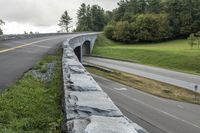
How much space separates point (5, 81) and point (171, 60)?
198 feet

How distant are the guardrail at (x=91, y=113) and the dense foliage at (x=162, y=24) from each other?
9713 cm

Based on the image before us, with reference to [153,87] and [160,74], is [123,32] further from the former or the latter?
[153,87]

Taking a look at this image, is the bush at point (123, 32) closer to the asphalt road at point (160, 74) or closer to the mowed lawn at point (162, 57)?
the mowed lawn at point (162, 57)

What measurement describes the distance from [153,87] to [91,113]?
138ft

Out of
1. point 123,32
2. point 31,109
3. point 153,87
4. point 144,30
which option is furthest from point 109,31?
point 31,109

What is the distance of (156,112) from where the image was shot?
106 ft

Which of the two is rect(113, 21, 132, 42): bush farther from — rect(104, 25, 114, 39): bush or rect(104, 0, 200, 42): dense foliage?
rect(104, 25, 114, 39): bush

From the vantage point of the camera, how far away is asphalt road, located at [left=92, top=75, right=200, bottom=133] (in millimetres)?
27438

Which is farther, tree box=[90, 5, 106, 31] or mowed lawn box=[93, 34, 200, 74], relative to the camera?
tree box=[90, 5, 106, 31]

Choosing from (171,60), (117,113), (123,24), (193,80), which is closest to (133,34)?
(123,24)

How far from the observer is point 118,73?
5672 cm

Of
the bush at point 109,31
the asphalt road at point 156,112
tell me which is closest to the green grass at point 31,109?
the asphalt road at point 156,112

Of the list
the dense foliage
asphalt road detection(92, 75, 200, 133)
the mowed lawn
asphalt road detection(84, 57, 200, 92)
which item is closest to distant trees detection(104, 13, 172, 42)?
the dense foliage

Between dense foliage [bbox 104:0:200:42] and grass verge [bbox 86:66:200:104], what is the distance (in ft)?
159
